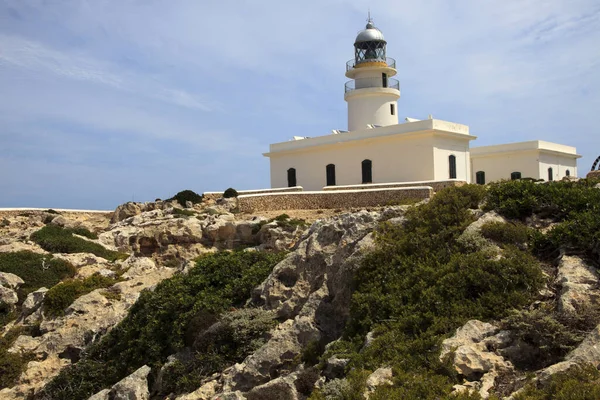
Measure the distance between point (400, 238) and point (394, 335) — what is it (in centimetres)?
236

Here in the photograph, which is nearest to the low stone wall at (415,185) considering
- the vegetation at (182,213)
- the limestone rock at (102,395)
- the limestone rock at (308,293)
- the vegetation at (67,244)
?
the vegetation at (182,213)

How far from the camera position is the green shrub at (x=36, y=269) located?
19.4 meters

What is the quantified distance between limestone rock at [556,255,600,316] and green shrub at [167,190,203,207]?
2572 cm

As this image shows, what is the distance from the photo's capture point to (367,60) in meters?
35.0

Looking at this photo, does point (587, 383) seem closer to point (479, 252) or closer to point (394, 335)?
point (394, 335)

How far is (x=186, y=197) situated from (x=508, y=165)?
16881 mm

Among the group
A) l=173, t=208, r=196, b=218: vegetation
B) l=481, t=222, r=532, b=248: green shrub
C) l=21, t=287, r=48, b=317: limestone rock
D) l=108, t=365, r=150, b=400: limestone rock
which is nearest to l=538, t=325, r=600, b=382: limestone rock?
l=481, t=222, r=532, b=248: green shrub

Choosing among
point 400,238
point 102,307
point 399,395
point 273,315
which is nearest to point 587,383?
point 399,395

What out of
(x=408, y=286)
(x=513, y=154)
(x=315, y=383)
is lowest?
(x=315, y=383)

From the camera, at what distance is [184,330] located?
11.3 metres

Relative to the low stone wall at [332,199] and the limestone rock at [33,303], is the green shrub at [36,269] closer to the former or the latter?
the limestone rock at [33,303]

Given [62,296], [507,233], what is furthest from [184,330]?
[507,233]

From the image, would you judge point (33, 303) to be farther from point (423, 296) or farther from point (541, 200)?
point (541, 200)

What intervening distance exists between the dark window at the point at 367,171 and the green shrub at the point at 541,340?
23948 mm
